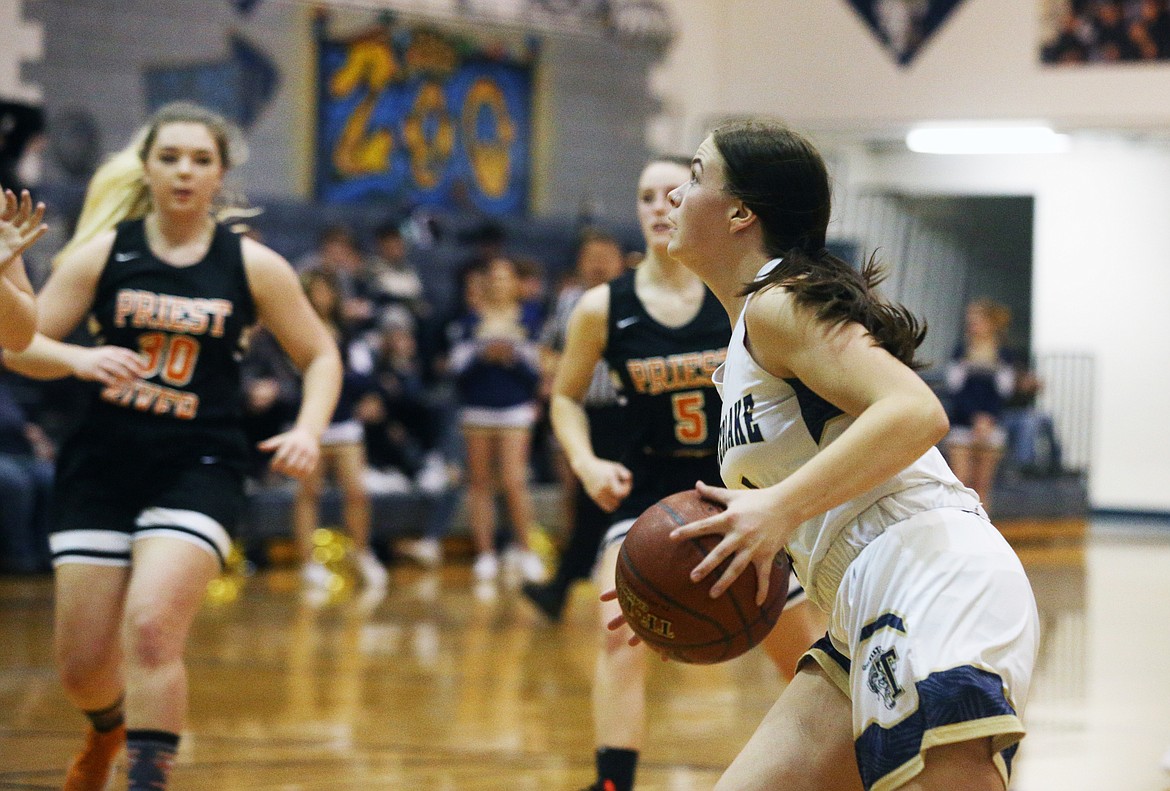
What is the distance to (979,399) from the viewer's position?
10.9m

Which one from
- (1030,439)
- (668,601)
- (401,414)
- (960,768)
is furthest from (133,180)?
(1030,439)

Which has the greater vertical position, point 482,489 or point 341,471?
point 341,471

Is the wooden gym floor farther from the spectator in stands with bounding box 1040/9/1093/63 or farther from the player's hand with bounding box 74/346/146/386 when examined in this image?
the spectator in stands with bounding box 1040/9/1093/63

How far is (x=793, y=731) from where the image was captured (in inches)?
89.8

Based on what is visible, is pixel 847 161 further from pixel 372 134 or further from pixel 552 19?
pixel 372 134

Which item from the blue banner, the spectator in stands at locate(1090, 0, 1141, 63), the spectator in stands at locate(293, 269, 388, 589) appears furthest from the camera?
the spectator in stands at locate(1090, 0, 1141, 63)

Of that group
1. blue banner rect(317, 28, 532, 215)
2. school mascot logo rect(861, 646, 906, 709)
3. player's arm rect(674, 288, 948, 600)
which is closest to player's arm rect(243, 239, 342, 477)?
player's arm rect(674, 288, 948, 600)

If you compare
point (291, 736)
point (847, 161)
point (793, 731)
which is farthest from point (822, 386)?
point (847, 161)

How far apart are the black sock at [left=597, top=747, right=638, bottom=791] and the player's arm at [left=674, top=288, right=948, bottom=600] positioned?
151 cm

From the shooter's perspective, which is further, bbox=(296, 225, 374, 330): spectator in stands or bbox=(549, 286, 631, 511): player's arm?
bbox=(296, 225, 374, 330): spectator in stands

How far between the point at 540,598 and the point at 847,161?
8221mm

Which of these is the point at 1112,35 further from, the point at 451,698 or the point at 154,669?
the point at 154,669

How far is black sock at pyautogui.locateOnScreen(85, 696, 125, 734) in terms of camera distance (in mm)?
3383

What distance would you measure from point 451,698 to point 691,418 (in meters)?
2.06
